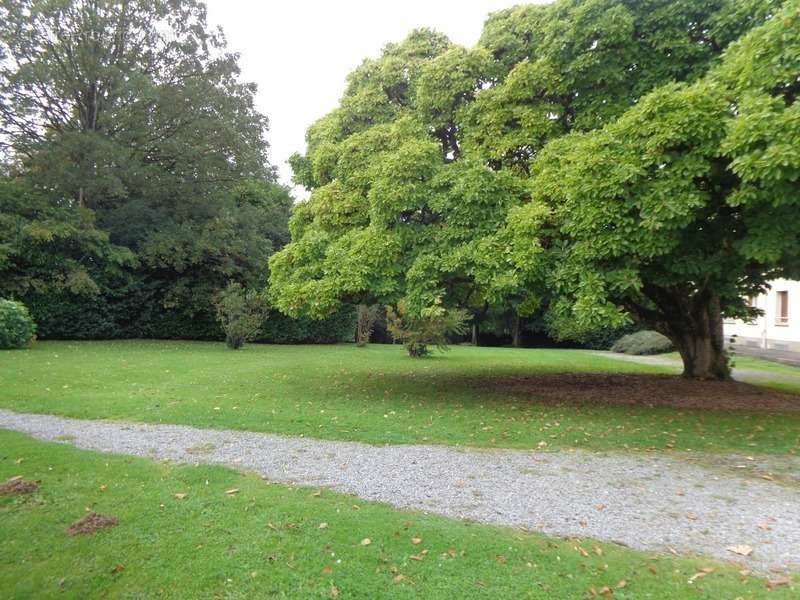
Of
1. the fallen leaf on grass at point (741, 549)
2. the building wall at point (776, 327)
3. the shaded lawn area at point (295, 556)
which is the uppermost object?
the building wall at point (776, 327)

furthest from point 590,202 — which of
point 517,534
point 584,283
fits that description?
point 517,534

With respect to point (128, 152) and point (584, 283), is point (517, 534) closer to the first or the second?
point (584, 283)

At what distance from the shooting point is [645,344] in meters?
23.8

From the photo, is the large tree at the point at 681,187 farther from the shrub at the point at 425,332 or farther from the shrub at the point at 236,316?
the shrub at the point at 236,316

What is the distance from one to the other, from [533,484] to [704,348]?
28.9ft

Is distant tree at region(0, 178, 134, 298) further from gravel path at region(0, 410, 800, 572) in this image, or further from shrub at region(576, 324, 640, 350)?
shrub at region(576, 324, 640, 350)

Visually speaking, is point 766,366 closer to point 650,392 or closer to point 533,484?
point 650,392

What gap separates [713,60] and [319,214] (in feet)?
23.4

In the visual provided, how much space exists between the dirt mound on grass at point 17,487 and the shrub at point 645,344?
932 inches

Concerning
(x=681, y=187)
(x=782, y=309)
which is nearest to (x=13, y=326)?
(x=681, y=187)

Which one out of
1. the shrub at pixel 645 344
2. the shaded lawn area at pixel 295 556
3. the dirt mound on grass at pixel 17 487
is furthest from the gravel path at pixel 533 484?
the shrub at pixel 645 344

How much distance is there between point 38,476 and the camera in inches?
195

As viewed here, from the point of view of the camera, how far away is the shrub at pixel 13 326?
1545 centimetres

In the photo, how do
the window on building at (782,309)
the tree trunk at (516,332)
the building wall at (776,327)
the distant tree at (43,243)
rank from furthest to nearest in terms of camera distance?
the tree trunk at (516,332)
the window on building at (782,309)
the building wall at (776,327)
the distant tree at (43,243)
